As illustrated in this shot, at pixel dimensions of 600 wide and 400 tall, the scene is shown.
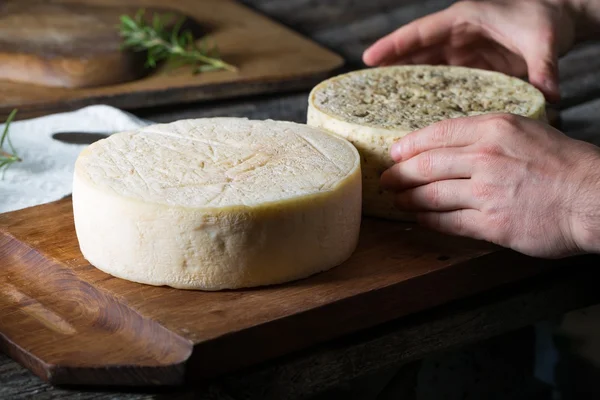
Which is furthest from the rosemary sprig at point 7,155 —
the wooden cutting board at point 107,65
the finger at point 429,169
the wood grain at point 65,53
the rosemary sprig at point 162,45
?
the finger at point 429,169

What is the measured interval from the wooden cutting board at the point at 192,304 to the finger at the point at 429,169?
0.29 feet

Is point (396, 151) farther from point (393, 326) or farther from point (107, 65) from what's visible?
point (107, 65)

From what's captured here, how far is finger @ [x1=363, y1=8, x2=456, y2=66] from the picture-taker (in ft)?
6.12

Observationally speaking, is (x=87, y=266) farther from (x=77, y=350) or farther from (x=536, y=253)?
(x=536, y=253)

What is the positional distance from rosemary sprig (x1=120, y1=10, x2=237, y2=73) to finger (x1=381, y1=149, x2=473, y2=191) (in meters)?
0.93

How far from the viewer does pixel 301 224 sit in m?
1.20

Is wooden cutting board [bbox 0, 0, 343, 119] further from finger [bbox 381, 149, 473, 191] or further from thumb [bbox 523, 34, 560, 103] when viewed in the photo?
finger [bbox 381, 149, 473, 191]

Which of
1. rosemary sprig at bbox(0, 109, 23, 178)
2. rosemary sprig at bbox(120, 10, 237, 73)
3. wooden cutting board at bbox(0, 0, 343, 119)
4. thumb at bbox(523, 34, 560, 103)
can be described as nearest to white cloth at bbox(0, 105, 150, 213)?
rosemary sprig at bbox(0, 109, 23, 178)

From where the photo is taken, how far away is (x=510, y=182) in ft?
4.17

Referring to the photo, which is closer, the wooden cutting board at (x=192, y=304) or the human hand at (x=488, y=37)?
the wooden cutting board at (x=192, y=304)

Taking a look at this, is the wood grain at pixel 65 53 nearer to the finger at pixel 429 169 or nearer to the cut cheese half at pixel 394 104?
the cut cheese half at pixel 394 104

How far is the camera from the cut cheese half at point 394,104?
1404mm

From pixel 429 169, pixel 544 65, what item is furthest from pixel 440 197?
pixel 544 65

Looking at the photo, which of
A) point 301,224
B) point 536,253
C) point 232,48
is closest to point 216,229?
point 301,224
